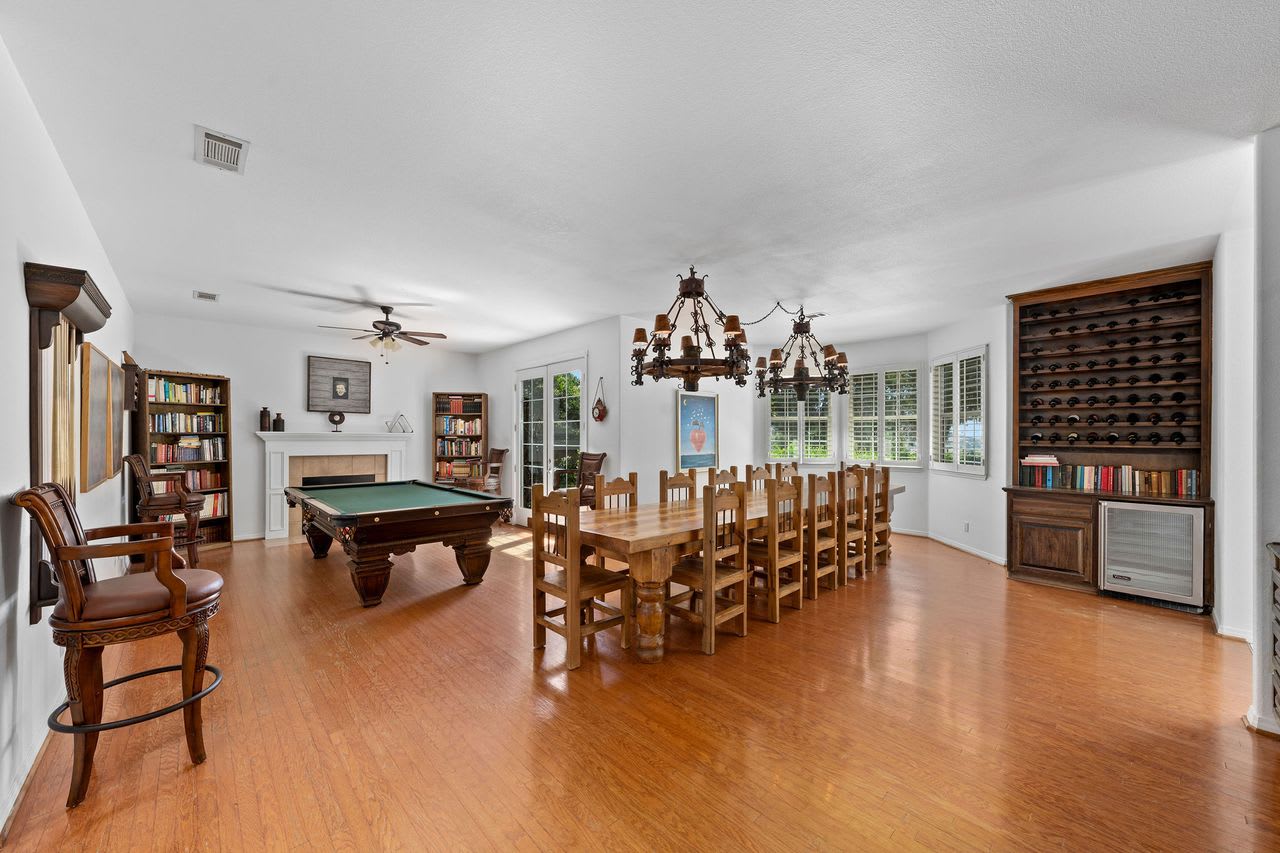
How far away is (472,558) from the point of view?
4.66m

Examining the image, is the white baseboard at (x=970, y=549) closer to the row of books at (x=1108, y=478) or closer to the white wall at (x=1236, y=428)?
the row of books at (x=1108, y=478)

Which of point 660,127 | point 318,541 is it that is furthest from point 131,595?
point 318,541

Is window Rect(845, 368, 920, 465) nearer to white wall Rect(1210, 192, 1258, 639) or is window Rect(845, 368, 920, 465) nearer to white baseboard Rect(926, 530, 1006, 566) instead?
white baseboard Rect(926, 530, 1006, 566)

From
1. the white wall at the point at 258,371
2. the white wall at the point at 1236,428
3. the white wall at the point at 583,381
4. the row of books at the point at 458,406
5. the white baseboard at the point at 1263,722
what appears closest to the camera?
the white baseboard at the point at 1263,722

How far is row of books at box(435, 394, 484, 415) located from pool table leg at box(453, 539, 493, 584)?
4.14m

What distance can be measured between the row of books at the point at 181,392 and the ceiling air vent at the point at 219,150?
15.1 ft

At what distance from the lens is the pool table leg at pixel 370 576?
4035 mm

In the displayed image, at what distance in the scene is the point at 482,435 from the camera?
848 cm

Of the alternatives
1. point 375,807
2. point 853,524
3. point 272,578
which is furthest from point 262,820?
point 853,524

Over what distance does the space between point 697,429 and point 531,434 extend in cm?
244

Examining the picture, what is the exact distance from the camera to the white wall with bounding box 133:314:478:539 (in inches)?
247

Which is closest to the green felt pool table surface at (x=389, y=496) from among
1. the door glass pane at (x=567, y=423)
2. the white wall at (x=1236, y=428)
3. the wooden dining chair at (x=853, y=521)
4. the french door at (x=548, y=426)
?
the french door at (x=548, y=426)

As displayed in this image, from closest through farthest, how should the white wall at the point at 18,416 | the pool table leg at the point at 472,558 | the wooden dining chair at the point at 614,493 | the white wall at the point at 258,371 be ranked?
the white wall at the point at 18,416, the wooden dining chair at the point at 614,493, the pool table leg at the point at 472,558, the white wall at the point at 258,371

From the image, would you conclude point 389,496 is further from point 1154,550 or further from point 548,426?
point 1154,550
